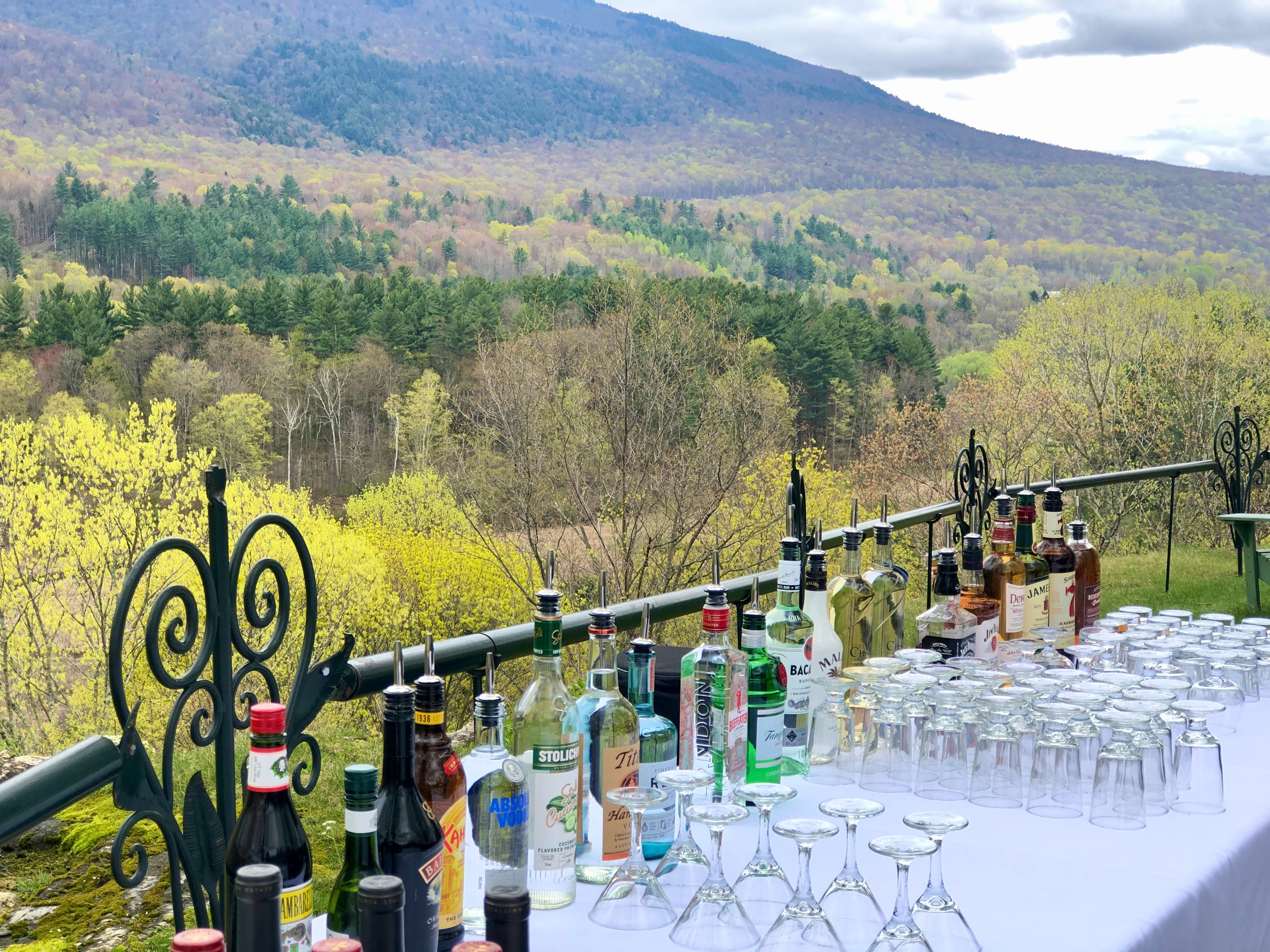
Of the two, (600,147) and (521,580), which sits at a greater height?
(600,147)

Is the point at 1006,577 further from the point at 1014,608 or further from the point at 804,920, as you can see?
the point at 804,920

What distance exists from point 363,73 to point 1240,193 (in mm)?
48063

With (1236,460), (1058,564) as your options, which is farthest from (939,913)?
(1236,460)

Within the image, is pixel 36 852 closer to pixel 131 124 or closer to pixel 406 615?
pixel 406 615

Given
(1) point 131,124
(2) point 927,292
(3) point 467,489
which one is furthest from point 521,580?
(1) point 131,124

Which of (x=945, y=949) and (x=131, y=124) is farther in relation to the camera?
(x=131, y=124)

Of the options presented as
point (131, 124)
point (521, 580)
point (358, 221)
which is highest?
point (131, 124)

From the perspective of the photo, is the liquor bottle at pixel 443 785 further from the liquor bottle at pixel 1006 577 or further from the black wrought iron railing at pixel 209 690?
the liquor bottle at pixel 1006 577

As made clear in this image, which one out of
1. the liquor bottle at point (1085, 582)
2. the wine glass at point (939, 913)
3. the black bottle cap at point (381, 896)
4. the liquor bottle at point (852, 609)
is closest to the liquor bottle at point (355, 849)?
the black bottle cap at point (381, 896)

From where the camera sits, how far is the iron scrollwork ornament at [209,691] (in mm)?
994

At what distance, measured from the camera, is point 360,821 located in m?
0.81

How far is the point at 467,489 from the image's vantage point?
2159 cm

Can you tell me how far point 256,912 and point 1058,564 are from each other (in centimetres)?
174

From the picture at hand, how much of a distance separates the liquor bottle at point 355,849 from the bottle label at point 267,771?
0.05m
